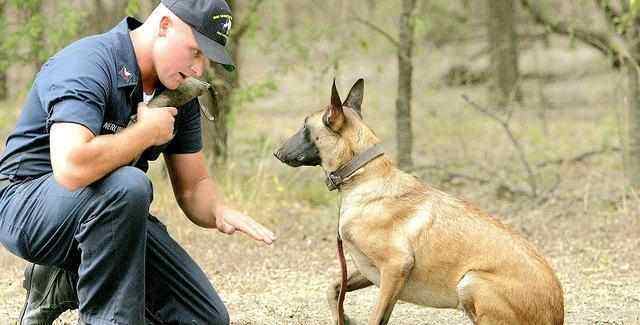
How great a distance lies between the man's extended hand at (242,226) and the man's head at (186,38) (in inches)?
31.4

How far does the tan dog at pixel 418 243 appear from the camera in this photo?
482 cm

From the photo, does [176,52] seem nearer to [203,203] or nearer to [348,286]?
[203,203]

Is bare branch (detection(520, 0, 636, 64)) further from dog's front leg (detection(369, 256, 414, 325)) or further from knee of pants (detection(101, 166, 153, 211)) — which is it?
knee of pants (detection(101, 166, 153, 211))

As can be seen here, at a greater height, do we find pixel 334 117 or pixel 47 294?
pixel 334 117

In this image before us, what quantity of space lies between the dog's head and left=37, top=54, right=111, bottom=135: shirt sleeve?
43.6 inches

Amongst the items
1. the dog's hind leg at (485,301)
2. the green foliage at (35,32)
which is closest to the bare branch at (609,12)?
the green foliage at (35,32)

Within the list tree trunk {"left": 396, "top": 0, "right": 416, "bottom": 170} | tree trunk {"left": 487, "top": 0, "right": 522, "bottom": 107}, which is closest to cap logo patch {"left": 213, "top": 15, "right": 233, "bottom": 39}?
tree trunk {"left": 396, "top": 0, "right": 416, "bottom": 170}

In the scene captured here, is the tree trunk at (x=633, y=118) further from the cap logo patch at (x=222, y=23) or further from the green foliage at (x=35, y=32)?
the cap logo patch at (x=222, y=23)

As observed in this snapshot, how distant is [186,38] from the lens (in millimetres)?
4586

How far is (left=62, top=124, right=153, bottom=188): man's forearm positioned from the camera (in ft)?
13.8

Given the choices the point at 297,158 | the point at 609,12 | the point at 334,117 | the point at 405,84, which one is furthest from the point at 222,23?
the point at 609,12

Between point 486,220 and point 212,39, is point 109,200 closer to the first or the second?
point 212,39

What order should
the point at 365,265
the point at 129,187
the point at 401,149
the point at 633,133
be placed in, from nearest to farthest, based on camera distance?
the point at 129,187 → the point at 365,265 → the point at 633,133 → the point at 401,149

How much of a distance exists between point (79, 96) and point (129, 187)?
45cm
